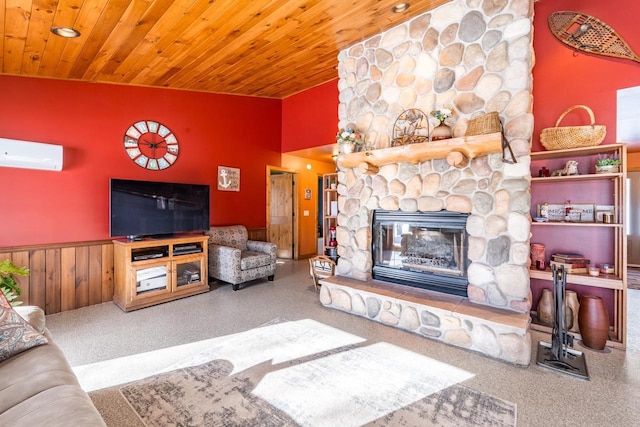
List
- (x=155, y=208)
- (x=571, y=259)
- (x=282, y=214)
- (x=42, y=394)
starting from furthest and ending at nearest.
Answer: (x=282, y=214) → (x=155, y=208) → (x=571, y=259) → (x=42, y=394)

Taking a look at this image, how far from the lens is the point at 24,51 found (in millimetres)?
2662

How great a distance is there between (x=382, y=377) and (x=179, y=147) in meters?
3.98

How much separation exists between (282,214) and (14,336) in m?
5.28

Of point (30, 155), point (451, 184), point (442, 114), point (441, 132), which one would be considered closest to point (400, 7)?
point (442, 114)

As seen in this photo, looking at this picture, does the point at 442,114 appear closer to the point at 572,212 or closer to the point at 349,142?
the point at 349,142

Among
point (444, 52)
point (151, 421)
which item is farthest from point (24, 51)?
point (444, 52)

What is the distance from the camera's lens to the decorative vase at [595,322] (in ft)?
8.21

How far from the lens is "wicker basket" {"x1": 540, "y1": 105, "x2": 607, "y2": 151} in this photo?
2.59 meters

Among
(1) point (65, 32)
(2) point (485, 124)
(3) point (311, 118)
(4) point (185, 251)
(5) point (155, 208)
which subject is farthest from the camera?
(3) point (311, 118)

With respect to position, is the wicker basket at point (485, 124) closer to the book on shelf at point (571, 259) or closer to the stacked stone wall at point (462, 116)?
the stacked stone wall at point (462, 116)

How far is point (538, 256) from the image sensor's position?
9.84 feet

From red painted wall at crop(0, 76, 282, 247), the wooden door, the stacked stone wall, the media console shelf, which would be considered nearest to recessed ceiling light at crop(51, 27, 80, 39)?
red painted wall at crop(0, 76, 282, 247)

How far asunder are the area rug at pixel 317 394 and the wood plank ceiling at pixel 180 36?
9.03ft

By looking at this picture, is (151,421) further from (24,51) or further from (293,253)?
(293,253)
